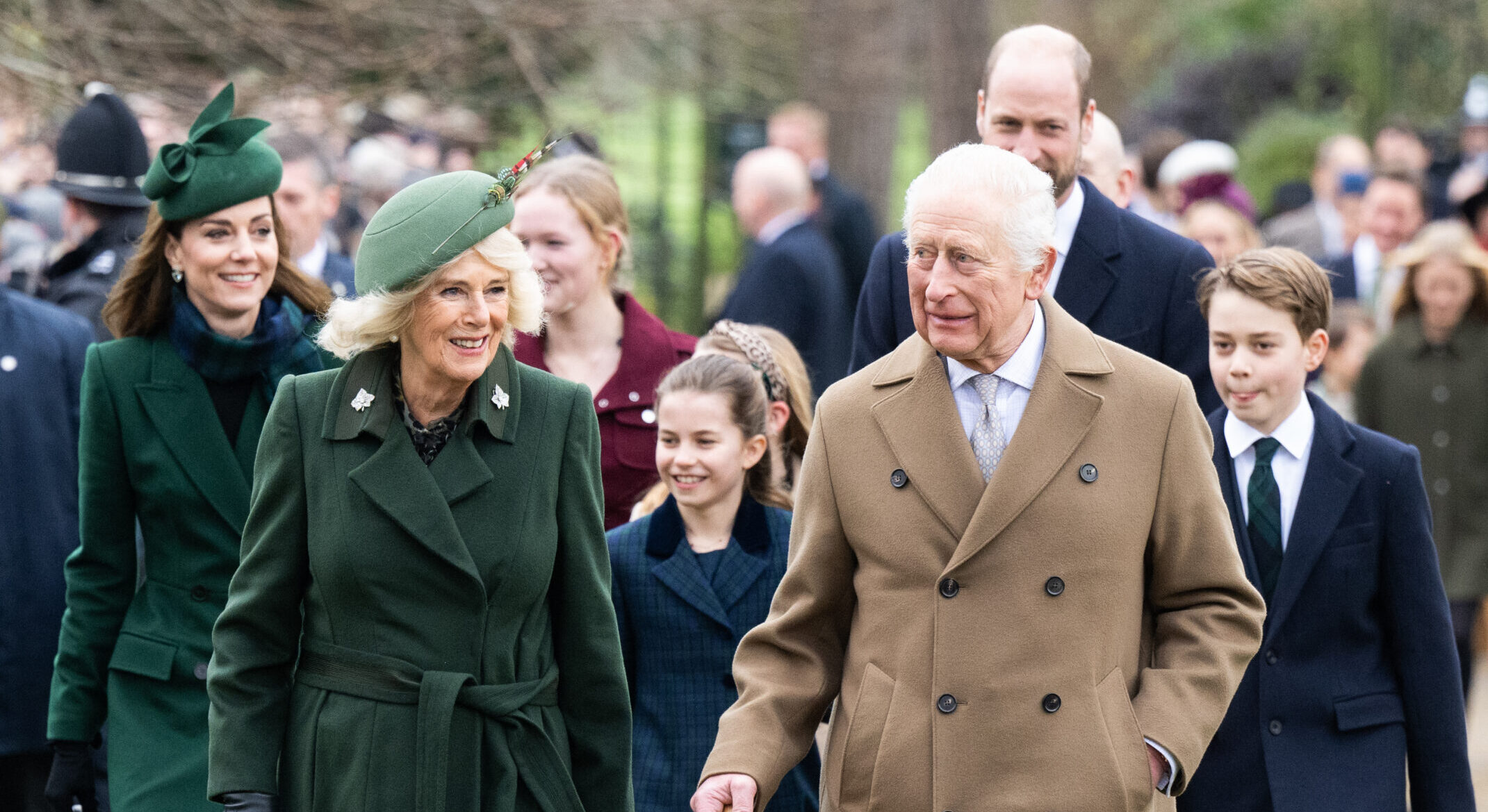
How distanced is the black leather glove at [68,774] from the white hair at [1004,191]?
251 cm

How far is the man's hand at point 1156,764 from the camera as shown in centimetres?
344

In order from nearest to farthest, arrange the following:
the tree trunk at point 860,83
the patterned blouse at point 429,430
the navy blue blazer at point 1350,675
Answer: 1. the patterned blouse at point 429,430
2. the navy blue blazer at point 1350,675
3. the tree trunk at point 860,83

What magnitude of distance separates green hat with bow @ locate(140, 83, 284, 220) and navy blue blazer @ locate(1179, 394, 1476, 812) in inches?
105

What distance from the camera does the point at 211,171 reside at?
4.86 m

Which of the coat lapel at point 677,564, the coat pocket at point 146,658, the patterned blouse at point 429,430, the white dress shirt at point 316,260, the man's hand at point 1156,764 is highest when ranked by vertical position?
the white dress shirt at point 316,260

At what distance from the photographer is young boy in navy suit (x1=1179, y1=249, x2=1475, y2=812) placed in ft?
14.6

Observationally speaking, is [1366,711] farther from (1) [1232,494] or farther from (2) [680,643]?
(2) [680,643]

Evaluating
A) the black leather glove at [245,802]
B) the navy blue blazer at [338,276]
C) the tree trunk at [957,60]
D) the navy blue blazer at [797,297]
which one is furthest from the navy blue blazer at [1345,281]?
the black leather glove at [245,802]

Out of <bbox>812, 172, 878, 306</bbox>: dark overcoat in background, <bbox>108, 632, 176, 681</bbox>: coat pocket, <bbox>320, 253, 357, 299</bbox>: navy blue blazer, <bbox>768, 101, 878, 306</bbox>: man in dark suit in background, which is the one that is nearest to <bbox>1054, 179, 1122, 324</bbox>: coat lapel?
<bbox>108, 632, 176, 681</bbox>: coat pocket

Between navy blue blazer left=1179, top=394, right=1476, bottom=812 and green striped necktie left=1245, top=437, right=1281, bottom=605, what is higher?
green striped necktie left=1245, top=437, right=1281, bottom=605

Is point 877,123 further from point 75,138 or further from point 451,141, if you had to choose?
point 75,138

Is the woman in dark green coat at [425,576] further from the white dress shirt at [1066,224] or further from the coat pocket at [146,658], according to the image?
the white dress shirt at [1066,224]

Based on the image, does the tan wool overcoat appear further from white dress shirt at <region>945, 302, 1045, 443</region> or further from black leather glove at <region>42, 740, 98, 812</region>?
black leather glove at <region>42, 740, 98, 812</region>

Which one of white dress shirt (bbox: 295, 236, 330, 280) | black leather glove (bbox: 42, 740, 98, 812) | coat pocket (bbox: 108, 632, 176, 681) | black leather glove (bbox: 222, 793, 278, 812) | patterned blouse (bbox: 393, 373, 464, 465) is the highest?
white dress shirt (bbox: 295, 236, 330, 280)
